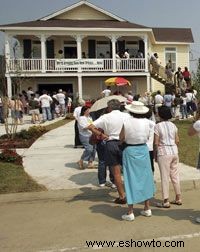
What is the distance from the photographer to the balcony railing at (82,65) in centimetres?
3127

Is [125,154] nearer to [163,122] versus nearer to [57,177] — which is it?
[163,122]

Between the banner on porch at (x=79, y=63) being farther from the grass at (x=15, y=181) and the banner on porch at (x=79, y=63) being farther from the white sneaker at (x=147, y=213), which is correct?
the white sneaker at (x=147, y=213)

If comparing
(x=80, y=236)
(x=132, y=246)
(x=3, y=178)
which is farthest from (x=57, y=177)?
(x=132, y=246)

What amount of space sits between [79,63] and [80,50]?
1.18 metres

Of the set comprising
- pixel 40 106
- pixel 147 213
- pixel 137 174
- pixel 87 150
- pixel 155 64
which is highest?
pixel 155 64

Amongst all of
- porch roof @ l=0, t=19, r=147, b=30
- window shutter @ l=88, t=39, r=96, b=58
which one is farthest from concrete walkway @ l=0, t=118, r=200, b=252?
window shutter @ l=88, t=39, r=96, b=58

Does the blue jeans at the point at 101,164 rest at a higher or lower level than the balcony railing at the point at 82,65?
lower

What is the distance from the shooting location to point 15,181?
898 centimetres

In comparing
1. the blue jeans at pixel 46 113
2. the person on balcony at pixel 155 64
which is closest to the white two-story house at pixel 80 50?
the person on balcony at pixel 155 64

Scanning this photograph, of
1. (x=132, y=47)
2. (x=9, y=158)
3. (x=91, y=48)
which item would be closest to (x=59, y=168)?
(x=9, y=158)

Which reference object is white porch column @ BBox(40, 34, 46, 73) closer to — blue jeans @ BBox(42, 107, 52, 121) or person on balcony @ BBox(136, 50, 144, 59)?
person on balcony @ BBox(136, 50, 144, 59)

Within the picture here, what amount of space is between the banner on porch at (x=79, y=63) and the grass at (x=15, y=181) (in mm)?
21736

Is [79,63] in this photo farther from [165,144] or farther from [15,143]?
[165,144]

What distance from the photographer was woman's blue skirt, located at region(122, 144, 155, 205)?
657 centimetres
